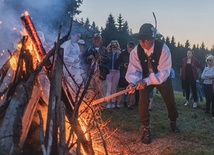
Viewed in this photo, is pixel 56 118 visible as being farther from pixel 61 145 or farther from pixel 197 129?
pixel 197 129

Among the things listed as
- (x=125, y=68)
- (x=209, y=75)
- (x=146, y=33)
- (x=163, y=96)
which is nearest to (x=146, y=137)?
(x=163, y=96)

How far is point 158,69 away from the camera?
5.46 meters

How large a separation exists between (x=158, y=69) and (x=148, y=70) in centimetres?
21

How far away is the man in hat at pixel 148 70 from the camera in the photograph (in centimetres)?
529

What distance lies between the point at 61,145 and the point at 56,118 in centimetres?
27

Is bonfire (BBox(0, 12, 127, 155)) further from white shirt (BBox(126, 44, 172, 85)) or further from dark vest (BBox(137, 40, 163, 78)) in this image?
dark vest (BBox(137, 40, 163, 78))

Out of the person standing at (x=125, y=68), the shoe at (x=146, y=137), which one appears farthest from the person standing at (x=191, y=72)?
the shoe at (x=146, y=137)

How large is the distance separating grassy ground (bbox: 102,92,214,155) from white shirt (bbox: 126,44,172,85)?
1047 millimetres

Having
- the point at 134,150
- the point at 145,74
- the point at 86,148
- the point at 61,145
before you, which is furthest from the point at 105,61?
the point at 61,145

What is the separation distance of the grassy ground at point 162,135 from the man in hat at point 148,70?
0.32m

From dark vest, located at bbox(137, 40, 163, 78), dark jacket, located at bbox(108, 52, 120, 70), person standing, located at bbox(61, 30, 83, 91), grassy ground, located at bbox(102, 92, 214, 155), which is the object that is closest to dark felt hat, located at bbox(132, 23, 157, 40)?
dark vest, located at bbox(137, 40, 163, 78)

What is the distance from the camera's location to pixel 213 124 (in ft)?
23.0

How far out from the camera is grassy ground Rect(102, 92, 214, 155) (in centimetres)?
487

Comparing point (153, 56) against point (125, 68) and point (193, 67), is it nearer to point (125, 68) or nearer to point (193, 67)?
point (125, 68)
